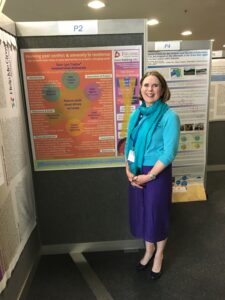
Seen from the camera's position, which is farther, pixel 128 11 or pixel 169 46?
pixel 128 11

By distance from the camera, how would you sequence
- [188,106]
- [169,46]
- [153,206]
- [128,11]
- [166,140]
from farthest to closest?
[128,11], [188,106], [169,46], [153,206], [166,140]

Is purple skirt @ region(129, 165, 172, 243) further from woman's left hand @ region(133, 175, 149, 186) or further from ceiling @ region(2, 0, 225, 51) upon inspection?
ceiling @ region(2, 0, 225, 51)

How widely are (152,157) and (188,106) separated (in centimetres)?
152

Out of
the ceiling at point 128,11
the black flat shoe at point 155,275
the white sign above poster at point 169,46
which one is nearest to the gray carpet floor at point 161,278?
the black flat shoe at point 155,275

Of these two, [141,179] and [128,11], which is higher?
[128,11]

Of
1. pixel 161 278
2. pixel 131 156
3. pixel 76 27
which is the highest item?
pixel 76 27

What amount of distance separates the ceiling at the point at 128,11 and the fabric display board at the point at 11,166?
2.35m

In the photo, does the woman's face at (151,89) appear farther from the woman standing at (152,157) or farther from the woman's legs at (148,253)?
the woman's legs at (148,253)

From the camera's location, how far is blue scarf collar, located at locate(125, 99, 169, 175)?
5.03 ft

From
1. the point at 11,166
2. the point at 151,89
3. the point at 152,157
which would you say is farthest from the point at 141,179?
the point at 11,166

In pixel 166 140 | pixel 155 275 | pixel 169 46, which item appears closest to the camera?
pixel 166 140

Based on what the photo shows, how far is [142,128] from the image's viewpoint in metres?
1.58

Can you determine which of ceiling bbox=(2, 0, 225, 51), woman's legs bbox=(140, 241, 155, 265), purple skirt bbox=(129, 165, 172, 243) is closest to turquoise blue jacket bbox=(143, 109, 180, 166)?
purple skirt bbox=(129, 165, 172, 243)

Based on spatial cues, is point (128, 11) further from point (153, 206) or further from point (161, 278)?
point (161, 278)
